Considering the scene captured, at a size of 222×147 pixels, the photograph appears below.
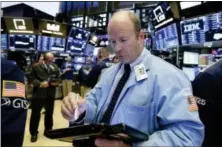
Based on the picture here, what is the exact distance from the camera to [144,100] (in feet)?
4.42

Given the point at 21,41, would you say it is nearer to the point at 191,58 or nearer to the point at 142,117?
the point at 191,58

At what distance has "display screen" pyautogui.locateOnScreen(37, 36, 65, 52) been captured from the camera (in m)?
11.2

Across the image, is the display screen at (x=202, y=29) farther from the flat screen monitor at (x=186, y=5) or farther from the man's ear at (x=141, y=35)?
the man's ear at (x=141, y=35)

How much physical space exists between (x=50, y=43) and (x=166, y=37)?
22.9ft

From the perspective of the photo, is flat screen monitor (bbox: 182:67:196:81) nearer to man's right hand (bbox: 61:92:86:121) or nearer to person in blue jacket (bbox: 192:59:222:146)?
person in blue jacket (bbox: 192:59:222:146)

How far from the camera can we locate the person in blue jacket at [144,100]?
49.1 inches

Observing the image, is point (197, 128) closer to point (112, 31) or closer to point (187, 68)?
point (112, 31)

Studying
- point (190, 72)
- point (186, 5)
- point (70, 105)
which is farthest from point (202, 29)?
point (70, 105)

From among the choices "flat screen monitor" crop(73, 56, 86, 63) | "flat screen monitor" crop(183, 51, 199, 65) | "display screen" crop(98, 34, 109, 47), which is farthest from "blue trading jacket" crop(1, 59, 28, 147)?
"display screen" crop(98, 34, 109, 47)

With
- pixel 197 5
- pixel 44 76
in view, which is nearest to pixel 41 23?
pixel 44 76

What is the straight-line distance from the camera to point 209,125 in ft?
5.25

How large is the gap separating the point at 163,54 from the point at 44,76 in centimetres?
243

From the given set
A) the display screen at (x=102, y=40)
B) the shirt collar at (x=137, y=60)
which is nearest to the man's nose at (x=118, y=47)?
the shirt collar at (x=137, y=60)

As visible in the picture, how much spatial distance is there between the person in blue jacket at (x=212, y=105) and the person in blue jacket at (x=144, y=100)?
0.29 m
